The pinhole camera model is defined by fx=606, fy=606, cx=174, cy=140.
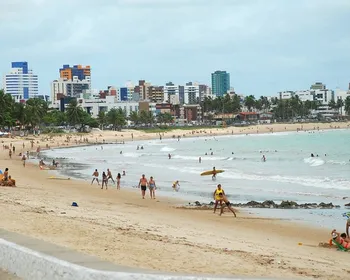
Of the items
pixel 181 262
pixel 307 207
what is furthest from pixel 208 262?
pixel 307 207

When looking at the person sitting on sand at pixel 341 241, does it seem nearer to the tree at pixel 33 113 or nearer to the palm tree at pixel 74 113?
the tree at pixel 33 113

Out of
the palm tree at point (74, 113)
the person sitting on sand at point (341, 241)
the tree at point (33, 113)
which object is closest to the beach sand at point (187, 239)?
the person sitting on sand at point (341, 241)

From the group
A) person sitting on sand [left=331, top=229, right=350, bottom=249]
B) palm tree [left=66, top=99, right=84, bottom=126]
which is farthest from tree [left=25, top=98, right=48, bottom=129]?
person sitting on sand [left=331, top=229, right=350, bottom=249]

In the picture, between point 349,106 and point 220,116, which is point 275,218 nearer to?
point 220,116

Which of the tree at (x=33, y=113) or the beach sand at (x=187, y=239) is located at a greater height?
the tree at (x=33, y=113)

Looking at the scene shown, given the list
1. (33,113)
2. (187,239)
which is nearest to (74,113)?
(33,113)

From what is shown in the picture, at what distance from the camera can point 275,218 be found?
64.0ft

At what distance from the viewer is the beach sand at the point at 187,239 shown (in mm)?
7586

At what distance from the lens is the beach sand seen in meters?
7.59

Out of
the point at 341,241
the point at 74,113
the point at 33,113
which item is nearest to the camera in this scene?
the point at 341,241

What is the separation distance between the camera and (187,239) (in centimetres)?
1180

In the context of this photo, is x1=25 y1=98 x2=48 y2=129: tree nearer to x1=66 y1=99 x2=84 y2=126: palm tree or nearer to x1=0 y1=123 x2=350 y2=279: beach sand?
x1=66 y1=99 x2=84 y2=126: palm tree

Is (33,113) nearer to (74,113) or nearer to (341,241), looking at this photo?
(74,113)

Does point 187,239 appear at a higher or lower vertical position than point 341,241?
Answer: higher
